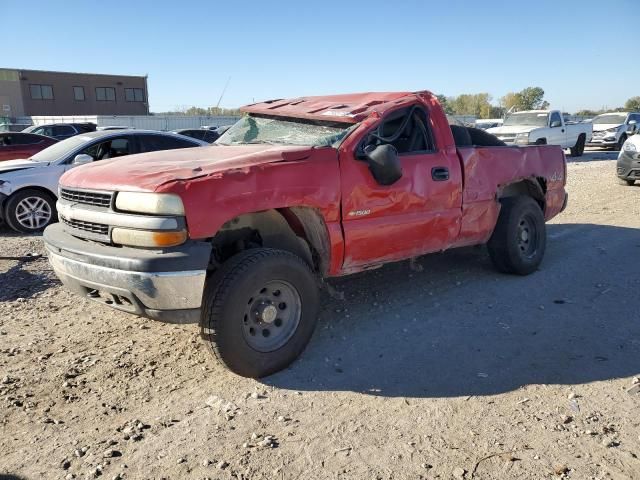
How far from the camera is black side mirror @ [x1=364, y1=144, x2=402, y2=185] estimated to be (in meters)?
4.15

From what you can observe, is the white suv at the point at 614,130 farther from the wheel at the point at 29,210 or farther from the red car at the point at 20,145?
the wheel at the point at 29,210

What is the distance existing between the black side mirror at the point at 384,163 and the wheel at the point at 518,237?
196cm

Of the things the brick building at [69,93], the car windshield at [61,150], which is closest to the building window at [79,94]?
the brick building at [69,93]

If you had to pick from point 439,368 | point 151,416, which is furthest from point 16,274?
point 439,368

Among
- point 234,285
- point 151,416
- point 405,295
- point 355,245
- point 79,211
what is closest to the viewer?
point 151,416

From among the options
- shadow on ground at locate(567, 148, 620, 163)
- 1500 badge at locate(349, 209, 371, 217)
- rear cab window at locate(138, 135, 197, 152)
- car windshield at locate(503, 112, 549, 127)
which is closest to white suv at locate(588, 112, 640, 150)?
shadow on ground at locate(567, 148, 620, 163)

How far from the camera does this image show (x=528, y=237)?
6098mm

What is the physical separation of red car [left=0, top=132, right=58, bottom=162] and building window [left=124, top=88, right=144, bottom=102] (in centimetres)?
5398

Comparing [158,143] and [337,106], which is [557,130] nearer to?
[158,143]

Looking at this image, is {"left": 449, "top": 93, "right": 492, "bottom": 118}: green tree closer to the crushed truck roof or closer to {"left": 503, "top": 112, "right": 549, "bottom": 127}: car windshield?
{"left": 503, "top": 112, "right": 549, "bottom": 127}: car windshield

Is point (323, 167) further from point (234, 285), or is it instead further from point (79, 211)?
point (79, 211)

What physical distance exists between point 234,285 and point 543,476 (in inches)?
78.8

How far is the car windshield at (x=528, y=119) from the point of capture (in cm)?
2022

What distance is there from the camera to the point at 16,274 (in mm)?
5953
